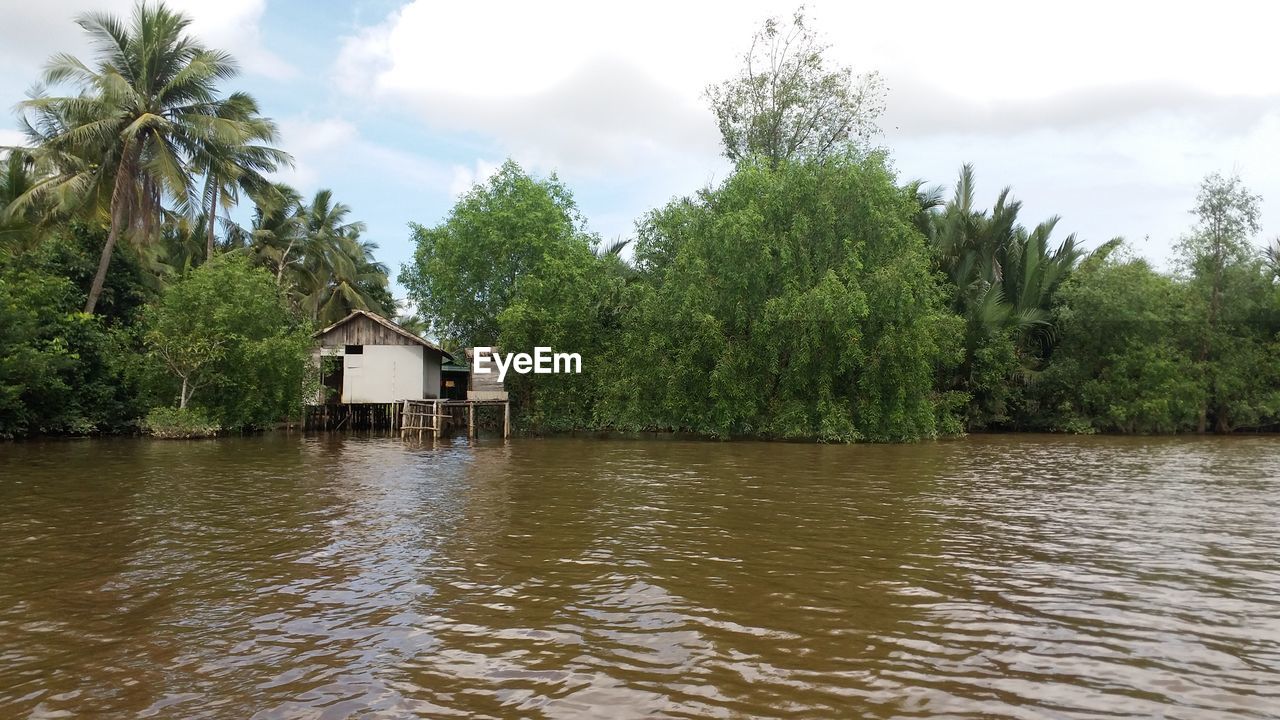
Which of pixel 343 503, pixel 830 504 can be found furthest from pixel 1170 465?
pixel 343 503

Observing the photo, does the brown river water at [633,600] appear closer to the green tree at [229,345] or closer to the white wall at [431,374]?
the green tree at [229,345]

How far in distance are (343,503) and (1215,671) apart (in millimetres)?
9944

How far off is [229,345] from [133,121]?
7017mm

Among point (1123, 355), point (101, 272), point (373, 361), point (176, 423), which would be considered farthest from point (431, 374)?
point (1123, 355)

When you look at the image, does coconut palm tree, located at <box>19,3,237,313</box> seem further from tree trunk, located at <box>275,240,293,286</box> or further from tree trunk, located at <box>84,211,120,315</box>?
tree trunk, located at <box>275,240,293,286</box>

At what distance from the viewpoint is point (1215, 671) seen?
187 inches

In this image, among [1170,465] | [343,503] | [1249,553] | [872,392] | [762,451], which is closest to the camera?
[1249,553]

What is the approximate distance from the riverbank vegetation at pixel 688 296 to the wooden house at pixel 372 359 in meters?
1.39

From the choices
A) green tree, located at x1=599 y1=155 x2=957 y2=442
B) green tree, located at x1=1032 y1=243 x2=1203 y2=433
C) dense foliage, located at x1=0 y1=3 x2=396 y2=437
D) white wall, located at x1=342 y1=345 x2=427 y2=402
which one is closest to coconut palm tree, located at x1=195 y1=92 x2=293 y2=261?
dense foliage, located at x1=0 y1=3 x2=396 y2=437

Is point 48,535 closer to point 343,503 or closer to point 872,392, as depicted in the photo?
point 343,503

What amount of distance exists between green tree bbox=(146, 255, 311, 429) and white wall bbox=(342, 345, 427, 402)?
70.1 inches

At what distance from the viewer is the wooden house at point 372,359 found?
2955 cm

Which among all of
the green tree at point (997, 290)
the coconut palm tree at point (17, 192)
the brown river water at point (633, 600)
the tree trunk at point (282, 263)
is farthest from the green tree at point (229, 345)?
the green tree at point (997, 290)

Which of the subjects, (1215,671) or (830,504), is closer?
(1215,671)
